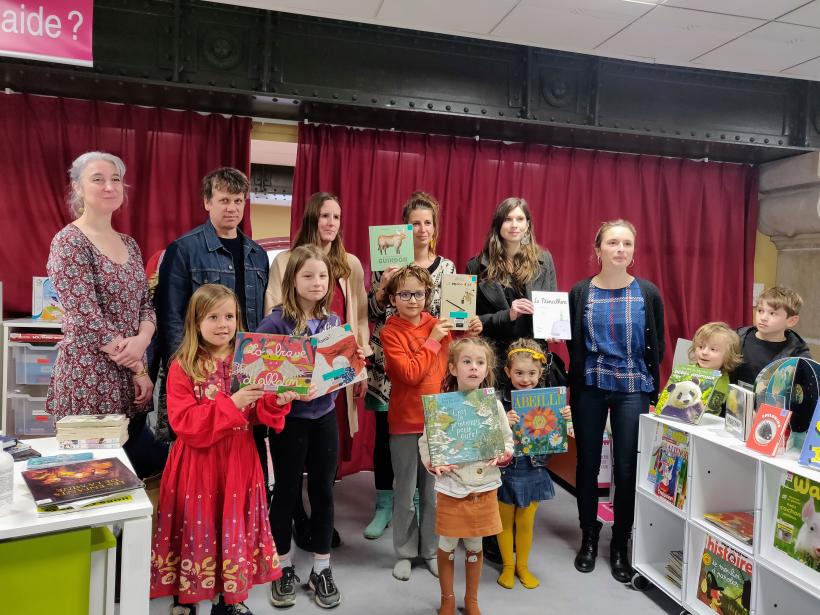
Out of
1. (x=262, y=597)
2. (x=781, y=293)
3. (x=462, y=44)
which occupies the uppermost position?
(x=462, y=44)

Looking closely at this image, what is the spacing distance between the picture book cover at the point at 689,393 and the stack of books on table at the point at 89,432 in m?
2.23

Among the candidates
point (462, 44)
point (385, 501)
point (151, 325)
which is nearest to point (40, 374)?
point (151, 325)

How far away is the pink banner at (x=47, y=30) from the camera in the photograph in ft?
8.27

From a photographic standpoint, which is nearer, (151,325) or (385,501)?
(151,325)

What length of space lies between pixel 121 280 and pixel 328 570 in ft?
4.85

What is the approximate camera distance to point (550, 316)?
278 centimetres

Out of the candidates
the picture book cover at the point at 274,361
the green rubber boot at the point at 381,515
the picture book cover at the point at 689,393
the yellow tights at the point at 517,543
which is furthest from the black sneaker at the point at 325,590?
the picture book cover at the point at 689,393

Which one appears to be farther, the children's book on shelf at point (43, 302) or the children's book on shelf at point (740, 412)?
the children's book on shelf at point (43, 302)

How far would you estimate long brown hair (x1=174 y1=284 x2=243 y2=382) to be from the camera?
2027 mm

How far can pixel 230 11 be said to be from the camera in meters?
3.27

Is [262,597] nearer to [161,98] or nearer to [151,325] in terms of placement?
[151,325]

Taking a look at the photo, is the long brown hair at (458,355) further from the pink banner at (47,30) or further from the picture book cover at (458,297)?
the pink banner at (47,30)

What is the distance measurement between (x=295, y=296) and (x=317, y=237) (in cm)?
47

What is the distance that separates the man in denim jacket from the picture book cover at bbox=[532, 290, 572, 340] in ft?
4.28
